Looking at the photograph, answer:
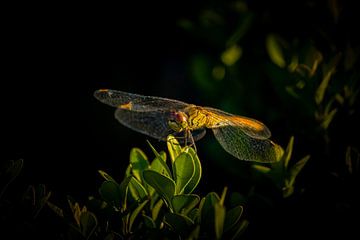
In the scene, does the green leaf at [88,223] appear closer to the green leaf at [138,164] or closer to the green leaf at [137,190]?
the green leaf at [137,190]

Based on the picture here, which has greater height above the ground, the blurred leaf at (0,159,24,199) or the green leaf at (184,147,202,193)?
the green leaf at (184,147,202,193)

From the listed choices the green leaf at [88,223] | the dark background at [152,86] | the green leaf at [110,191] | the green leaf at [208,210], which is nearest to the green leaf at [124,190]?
the green leaf at [110,191]

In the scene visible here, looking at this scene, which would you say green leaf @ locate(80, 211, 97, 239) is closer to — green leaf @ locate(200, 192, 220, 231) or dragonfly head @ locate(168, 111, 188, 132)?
green leaf @ locate(200, 192, 220, 231)

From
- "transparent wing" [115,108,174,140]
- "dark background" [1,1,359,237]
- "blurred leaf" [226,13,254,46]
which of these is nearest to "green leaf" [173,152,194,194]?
"dark background" [1,1,359,237]

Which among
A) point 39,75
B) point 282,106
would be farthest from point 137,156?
point 39,75

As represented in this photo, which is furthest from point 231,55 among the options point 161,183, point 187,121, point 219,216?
point 219,216

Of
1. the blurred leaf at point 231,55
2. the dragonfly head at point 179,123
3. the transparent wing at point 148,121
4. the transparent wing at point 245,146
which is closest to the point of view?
the transparent wing at point 245,146

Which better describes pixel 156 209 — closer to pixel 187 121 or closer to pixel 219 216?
pixel 219 216
